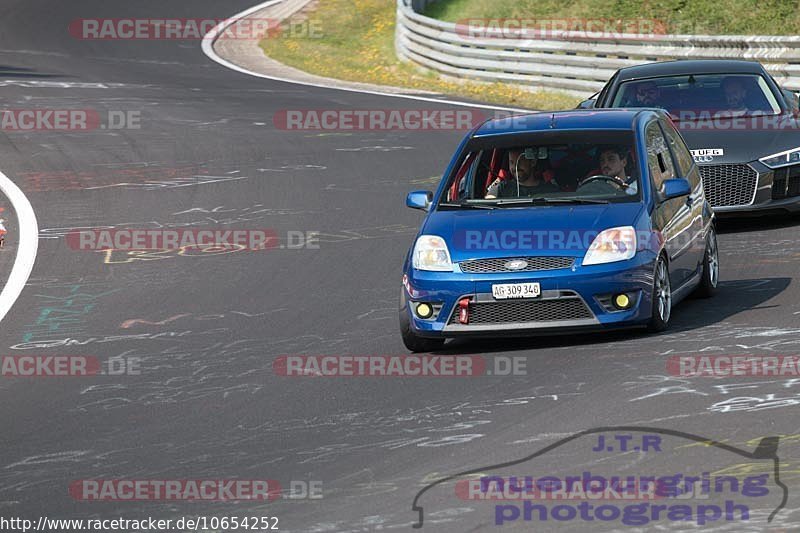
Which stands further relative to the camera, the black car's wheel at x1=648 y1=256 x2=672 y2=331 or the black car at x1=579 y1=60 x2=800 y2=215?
the black car at x1=579 y1=60 x2=800 y2=215

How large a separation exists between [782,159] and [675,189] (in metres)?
3.95

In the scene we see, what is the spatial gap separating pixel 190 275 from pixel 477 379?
4.93 m

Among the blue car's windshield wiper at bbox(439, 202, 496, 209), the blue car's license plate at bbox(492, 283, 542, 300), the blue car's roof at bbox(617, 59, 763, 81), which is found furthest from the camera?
the blue car's roof at bbox(617, 59, 763, 81)

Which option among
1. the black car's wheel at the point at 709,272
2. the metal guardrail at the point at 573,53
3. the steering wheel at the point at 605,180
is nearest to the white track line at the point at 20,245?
the steering wheel at the point at 605,180

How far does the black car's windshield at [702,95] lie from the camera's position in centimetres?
1550

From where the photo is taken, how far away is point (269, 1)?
149 feet

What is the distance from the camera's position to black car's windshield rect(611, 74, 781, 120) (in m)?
15.5

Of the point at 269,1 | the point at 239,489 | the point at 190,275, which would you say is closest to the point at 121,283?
the point at 190,275

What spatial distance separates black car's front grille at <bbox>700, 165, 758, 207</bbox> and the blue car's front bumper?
440cm

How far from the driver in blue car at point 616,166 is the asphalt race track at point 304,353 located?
102 cm

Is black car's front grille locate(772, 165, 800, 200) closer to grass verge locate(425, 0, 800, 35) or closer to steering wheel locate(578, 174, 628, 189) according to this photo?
steering wheel locate(578, 174, 628, 189)

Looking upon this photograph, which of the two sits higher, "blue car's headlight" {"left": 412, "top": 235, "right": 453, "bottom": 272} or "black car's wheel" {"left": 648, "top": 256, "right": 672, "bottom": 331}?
"blue car's headlight" {"left": 412, "top": 235, "right": 453, "bottom": 272}

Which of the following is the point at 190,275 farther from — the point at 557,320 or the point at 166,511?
the point at 166,511

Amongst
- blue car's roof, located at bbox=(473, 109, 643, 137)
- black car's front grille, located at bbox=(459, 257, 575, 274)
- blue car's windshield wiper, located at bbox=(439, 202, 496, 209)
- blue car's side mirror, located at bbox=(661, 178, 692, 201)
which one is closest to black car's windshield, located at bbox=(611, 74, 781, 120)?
blue car's roof, located at bbox=(473, 109, 643, 137)
